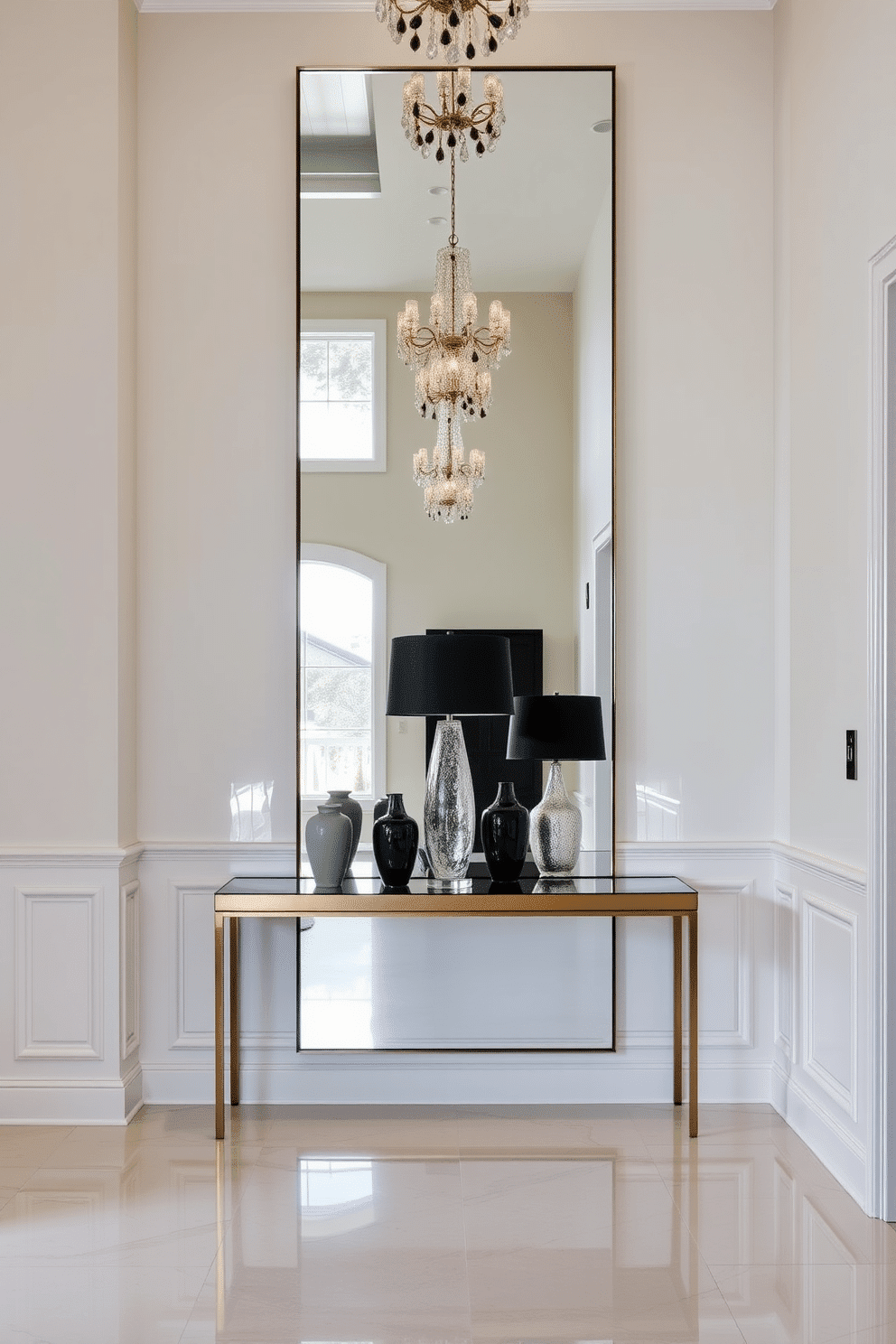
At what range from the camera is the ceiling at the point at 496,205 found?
3734mm

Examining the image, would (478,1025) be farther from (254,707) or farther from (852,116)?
(852,116)

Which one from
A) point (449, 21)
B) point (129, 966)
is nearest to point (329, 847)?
point (129, 966)

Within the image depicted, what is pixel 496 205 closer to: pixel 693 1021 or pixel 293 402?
pixel 293 402

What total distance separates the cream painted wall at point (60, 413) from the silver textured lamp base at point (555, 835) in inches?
52.0

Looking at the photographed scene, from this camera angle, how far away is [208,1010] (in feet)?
12.3

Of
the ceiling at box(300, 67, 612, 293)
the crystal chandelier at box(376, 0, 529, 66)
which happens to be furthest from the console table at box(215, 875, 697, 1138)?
the crystal chandelier at box(376, 0, 529, 66)

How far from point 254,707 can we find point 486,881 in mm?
955

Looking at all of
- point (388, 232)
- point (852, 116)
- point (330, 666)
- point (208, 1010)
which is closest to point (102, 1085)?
point (208, 1010)

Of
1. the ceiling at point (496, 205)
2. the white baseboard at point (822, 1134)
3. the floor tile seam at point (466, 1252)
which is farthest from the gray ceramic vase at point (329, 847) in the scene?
the ceiling at point (496, 205)

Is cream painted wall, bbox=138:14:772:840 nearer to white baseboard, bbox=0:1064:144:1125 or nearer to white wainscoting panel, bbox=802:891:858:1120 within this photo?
white wainscoting panel, bbox=802:891:858:1120

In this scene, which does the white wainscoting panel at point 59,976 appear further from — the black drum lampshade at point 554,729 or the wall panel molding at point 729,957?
the wall panel molding at point 729,957

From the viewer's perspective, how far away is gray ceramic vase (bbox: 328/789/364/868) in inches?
143

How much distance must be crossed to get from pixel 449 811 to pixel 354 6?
2.65m

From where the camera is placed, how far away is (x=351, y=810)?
3.66 meters
